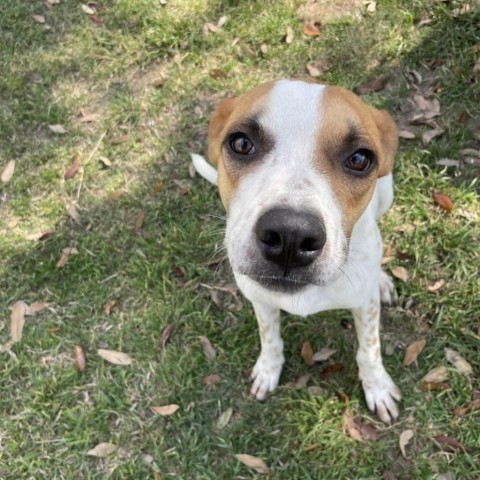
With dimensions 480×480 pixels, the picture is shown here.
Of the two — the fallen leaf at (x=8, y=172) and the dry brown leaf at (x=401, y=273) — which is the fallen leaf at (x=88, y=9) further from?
the dry brown leaf at (x=401, y=273)

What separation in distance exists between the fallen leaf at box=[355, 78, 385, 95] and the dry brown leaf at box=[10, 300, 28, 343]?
3580 millimetres

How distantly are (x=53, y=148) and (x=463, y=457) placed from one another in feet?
14.6

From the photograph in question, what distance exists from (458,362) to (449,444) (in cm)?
59

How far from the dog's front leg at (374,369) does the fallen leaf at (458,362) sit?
48 centimetres

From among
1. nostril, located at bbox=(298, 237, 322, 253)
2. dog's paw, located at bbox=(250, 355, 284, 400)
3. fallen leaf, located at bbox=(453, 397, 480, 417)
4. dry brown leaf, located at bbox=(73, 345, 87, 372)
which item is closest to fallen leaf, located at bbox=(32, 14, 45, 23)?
dry brown leaf, located at bbox=(73, 345, 87, 372)

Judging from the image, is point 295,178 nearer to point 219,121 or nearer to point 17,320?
point 219,121

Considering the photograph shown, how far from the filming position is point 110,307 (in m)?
4.81

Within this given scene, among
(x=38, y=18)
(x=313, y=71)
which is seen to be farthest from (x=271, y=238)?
(x=38, y=18)

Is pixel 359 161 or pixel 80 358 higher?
pixel 359 161

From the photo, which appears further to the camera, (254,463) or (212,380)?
(212,380)

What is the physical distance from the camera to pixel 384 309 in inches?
177

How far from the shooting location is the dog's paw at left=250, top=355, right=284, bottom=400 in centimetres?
419

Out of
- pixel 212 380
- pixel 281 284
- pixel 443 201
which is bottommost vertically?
pixel 212 380

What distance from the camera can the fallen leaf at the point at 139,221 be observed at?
16.8ft
